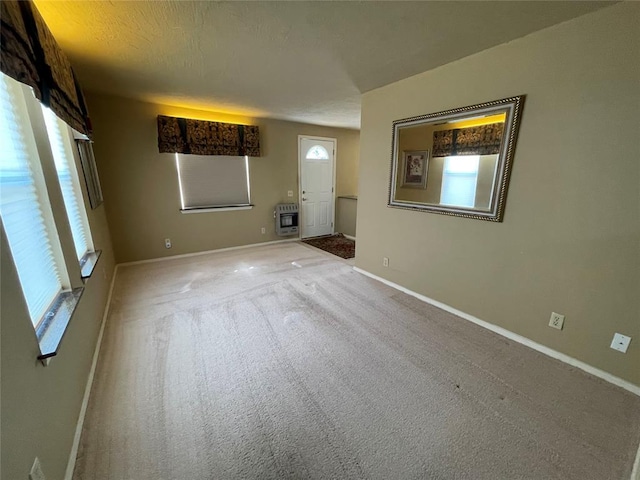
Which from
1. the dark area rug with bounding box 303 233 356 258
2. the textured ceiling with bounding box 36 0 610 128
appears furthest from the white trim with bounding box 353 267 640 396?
the textured ceiling with bounding box 36 0 610 128

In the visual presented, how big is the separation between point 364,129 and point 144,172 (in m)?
3.17

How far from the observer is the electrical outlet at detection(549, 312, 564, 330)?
6.11 ft

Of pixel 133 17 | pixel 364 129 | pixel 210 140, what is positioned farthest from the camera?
pixel 210 140

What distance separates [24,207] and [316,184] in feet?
14.6

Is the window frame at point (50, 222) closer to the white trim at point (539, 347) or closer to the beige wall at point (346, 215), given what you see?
the white trim at point (539, 347)

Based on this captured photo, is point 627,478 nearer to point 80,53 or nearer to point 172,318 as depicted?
point 172,318

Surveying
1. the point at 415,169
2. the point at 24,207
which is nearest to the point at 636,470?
the point at 415,169

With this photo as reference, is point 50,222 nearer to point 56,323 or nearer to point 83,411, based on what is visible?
point 56,323

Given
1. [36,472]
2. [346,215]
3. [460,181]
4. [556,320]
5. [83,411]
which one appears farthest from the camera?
[346,215]

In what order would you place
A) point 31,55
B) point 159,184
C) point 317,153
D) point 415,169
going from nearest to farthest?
point 31,55, point 415,169, point 159,184, point 317,153

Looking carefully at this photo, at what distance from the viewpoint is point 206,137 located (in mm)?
3920

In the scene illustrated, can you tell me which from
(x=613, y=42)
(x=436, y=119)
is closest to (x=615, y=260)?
(x=613, y=42)

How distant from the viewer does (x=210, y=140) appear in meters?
3.96

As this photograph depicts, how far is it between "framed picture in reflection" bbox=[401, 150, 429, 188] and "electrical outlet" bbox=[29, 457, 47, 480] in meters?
3.03
